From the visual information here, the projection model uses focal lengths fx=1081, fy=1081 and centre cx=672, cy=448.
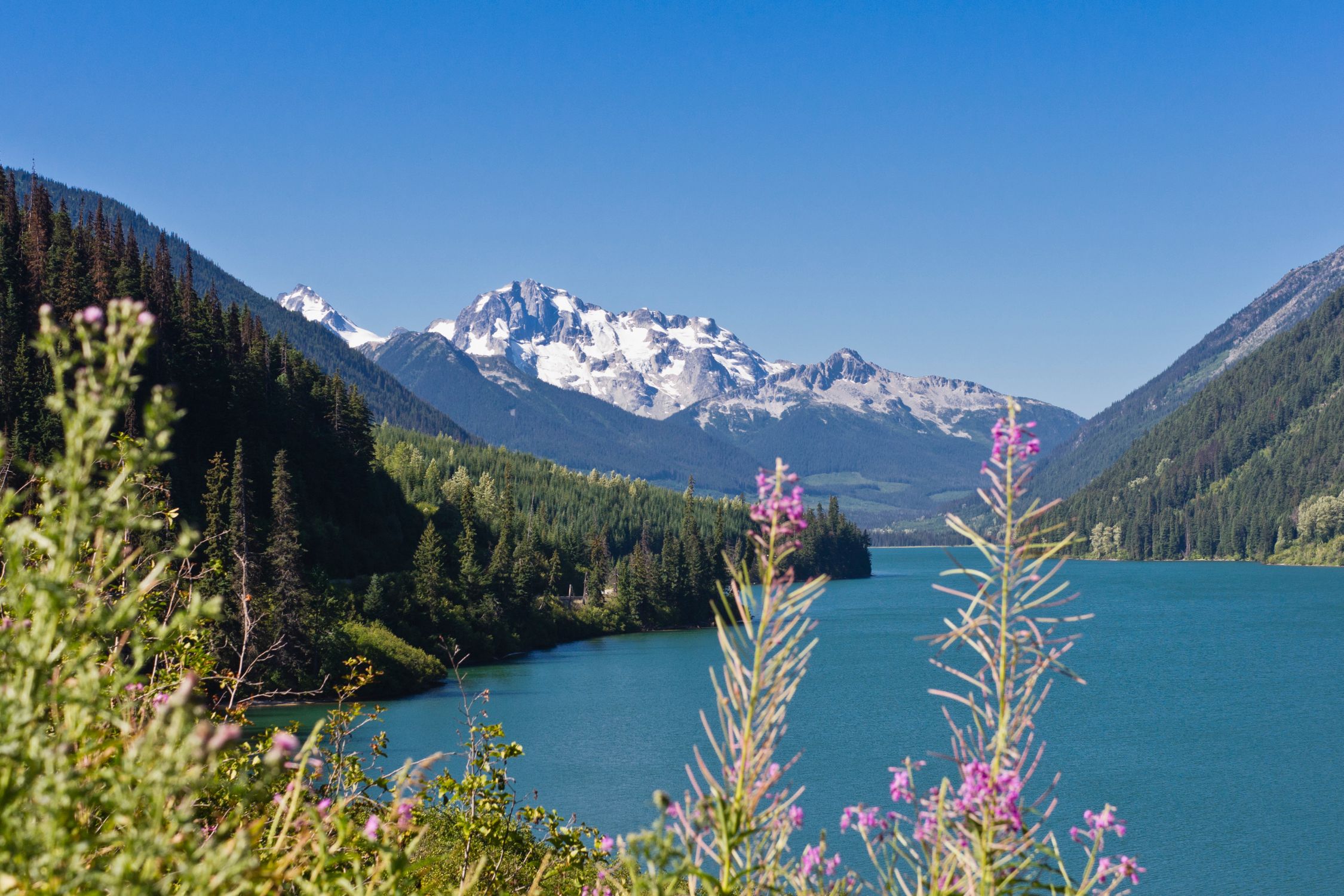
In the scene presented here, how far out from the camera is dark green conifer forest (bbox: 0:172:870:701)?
58031 mm

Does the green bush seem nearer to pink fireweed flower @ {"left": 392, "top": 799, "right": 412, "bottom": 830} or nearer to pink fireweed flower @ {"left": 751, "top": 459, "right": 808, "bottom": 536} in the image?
pink fireweed flower @ {"left": 392, "top": 799, "right": 412, "bottom": 830}

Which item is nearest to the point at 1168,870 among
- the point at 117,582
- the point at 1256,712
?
the point at 1256,712

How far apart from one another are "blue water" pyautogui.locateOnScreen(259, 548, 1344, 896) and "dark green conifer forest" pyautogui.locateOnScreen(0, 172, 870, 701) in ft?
17.5

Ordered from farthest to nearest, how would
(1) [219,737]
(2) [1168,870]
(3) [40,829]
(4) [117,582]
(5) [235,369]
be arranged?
1. (5) [235,369]
2. (2) [1168,870]
3. (4) [117,582]
4. (3) [40,829]
5. (1) [219,737]

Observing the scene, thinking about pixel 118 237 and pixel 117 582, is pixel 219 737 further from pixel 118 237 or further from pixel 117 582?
pixel 118 237

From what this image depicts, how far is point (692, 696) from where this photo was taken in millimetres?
60875

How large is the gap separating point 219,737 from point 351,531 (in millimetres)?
82482

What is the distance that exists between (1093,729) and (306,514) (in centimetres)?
5250

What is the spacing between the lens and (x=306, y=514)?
75.6 m

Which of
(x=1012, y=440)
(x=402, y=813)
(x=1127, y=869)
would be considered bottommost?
(x=1127, y=869)

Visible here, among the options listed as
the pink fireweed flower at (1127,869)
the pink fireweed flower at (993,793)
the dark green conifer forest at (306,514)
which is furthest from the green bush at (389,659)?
the pink fireweed flower at (993,793)

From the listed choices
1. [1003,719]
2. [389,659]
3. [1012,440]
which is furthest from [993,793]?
[389,659]

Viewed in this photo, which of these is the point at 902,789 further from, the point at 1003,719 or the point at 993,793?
the point at 1003,719

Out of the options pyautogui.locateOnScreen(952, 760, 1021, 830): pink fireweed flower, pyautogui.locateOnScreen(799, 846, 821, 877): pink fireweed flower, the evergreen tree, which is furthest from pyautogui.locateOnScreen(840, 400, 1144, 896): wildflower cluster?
the evergreen tree
